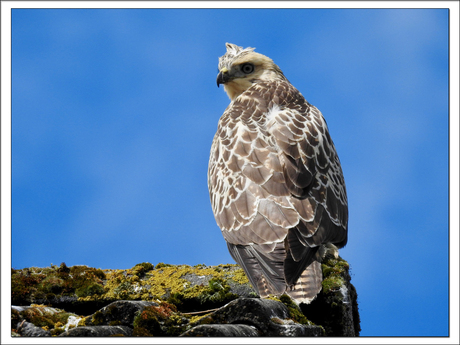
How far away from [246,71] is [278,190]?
4.49 meters

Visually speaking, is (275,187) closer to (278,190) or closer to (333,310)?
(278,190)

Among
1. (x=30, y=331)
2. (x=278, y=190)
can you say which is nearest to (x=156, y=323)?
(x=30, y=331)

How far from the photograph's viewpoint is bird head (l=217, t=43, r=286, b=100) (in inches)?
396

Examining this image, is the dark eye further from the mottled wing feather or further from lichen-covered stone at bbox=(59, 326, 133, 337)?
lichen-covered stone at bbox=(59, 326, 133, 337)

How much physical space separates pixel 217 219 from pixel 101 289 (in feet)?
6.37

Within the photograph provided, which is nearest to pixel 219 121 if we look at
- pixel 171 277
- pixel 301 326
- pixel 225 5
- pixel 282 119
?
pixel 282 119

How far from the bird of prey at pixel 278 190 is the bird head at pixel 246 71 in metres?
1.13

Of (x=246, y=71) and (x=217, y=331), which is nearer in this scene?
(x=217, y=331)

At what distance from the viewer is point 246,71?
1015 centimetres

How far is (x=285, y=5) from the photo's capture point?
711 centimetres

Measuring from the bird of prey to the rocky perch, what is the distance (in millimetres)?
435

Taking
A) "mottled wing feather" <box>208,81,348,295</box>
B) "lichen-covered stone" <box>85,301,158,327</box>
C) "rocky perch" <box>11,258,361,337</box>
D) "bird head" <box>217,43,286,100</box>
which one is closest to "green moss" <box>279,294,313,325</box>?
"rocky perch" <box>11,258,361,337</box>

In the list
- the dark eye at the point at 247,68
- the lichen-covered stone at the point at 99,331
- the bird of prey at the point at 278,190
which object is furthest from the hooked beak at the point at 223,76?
the lichen-covered stone at the point at 99,331

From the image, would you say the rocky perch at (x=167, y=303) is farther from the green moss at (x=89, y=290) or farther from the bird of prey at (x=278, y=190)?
the bird of prey at (x=278, y=190)
